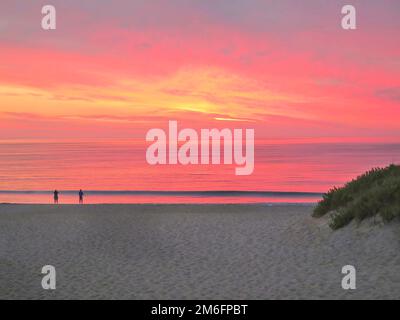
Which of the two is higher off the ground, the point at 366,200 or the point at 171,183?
the point at 171,183

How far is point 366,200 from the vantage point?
18250mm

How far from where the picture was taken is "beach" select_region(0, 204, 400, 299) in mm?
13234

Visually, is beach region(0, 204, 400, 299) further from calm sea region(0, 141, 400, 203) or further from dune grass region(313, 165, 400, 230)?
calm sea region(0, 141, 400, 203)

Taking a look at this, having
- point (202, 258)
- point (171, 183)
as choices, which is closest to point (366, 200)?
point (202, 258)

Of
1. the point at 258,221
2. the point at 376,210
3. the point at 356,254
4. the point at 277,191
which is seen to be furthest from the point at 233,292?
the point at 277,191

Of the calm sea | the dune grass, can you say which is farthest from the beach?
the calm sea

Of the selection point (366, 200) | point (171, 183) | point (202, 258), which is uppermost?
point (171, 183)

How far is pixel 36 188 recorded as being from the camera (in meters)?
61.7

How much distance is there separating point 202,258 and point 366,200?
6155mm

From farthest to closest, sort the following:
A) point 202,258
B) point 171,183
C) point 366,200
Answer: point 171,183 < point 366,200 < point 202,258

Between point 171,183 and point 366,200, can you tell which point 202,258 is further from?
point 171,183

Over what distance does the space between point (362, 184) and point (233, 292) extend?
982 cm
